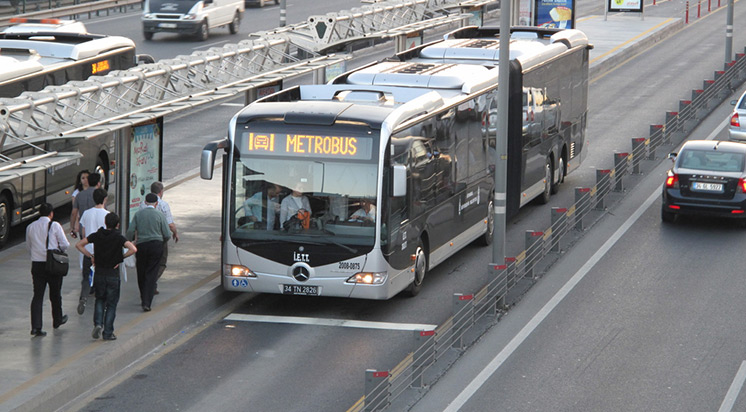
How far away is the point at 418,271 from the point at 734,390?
5258 mm

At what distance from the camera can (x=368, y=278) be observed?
16406 mm

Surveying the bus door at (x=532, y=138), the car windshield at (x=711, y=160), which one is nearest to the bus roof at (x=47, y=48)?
the bus door at (x=532, y=138)

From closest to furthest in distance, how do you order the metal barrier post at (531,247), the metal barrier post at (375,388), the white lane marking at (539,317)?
the metal barrier post at (375,388), the white lane marking at (539,317), the metal barrier post at (531,247)

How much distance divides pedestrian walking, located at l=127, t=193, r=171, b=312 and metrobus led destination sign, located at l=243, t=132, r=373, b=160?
1.68m

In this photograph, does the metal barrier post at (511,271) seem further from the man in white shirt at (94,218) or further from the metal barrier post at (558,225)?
the man in white shirt at (94,218)

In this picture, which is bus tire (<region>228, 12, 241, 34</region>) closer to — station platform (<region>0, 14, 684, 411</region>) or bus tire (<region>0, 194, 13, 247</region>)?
station platform (<region>0, 14, 684, 411</region>)

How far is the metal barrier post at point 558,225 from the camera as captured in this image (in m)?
20.2

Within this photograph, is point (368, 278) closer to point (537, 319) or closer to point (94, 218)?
point (537, 319)

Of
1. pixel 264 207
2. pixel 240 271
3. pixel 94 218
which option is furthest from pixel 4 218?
pixel 264 207

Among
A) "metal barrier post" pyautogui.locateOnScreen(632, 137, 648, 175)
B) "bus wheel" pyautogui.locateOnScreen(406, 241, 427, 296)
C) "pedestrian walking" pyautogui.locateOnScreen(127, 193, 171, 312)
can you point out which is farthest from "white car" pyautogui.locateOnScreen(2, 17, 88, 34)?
"metal barrier post" pyautogui.locateOnScreen(632, 137, 648, 175)

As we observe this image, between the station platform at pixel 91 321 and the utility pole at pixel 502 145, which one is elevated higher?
the utility pole at pixel 502 145

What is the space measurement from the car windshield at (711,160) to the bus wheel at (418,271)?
261 inches

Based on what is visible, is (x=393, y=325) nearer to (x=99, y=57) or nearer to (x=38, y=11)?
(x=99, y=57)

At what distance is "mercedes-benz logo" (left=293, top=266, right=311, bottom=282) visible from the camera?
16.5 metres
